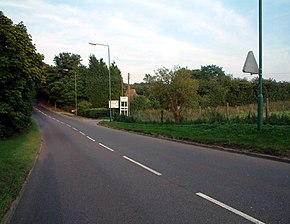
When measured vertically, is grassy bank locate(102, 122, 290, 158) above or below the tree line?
below

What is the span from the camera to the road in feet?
16.5

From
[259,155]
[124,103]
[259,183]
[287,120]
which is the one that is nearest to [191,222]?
[259,183]

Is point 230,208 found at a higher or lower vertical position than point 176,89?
lower

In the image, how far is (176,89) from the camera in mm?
Result: 30844

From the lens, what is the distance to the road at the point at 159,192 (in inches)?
198

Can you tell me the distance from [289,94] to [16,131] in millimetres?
40813

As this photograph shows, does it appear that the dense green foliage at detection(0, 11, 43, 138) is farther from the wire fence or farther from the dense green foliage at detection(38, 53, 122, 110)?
the dense green foliage at detection(38, 53, 122, 110)

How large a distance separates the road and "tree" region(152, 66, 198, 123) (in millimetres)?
20187

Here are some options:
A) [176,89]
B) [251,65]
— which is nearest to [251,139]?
[251,65]

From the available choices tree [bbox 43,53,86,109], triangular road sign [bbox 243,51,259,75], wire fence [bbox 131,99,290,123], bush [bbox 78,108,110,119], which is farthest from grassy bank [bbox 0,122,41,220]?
tree [bbox 43,53,86,109]

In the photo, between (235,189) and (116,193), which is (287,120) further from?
Result: (116,193)

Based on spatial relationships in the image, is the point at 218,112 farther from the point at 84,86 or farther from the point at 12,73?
the point at 84,86

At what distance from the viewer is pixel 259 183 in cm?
694

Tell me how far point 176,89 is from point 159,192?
81.6 ft
